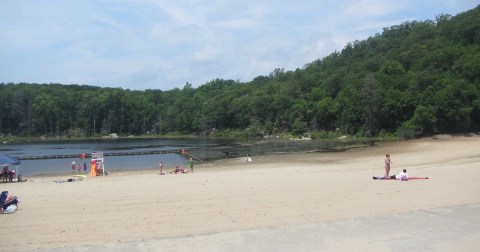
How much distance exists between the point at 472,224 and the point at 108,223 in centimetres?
1111

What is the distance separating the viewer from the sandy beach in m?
10.2

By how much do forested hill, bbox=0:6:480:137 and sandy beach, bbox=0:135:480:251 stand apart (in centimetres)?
6579

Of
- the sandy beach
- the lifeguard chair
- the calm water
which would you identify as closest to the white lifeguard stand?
the lifeguard chair

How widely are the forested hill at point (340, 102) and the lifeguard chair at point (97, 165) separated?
60.2 meters

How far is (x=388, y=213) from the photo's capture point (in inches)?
539

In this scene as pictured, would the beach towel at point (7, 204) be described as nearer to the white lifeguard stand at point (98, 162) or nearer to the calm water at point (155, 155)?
the white lifeguard stand at point (98, 162)

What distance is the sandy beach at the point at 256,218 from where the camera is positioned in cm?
1021

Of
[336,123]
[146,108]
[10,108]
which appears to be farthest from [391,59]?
[10,108]

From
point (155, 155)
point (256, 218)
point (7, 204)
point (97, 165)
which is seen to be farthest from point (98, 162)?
point (256, 218)

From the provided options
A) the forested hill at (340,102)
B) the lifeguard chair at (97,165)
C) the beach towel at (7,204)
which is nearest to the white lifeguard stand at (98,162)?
the lifeguard chair at (97,165)

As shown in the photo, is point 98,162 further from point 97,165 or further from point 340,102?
point 340,102

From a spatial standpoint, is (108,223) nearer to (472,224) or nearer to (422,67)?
(472,224)

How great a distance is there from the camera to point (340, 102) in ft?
351

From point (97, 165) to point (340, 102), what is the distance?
79.7m
